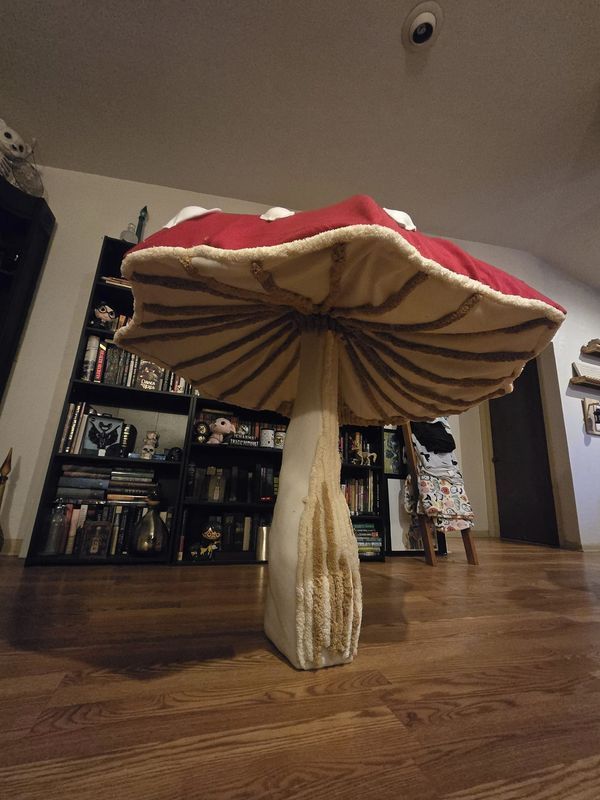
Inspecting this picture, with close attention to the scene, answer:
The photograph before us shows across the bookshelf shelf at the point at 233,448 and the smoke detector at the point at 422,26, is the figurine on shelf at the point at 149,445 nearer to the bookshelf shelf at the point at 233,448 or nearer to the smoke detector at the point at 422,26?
the bookshelf shelf at the point at 233,448

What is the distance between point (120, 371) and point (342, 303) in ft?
5.03

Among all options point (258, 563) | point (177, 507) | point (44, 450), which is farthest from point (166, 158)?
point (258, 563)

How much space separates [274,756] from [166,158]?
2.72 meters

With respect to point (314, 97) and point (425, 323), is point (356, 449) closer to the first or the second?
point (425, 323)

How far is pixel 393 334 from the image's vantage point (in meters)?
0.67

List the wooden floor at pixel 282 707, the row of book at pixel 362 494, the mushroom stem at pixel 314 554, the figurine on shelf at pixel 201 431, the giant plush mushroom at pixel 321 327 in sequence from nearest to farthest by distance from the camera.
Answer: the wooden floor at pixel 282 707, the giant plush mushroom at pixel 321 327, the mushroom stem at pixel 314 554, the figurine on shelf at pixel 201 431, the row of book at pixel 362 494

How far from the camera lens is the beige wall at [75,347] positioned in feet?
5.60

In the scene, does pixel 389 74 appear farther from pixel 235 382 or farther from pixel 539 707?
pixel 539 707

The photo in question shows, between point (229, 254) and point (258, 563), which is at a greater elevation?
point (229, 254)

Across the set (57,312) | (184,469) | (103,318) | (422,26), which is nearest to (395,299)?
(184,469)

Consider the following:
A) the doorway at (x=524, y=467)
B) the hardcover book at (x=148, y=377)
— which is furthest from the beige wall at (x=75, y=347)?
the hardcover book at (x=148, y=377)

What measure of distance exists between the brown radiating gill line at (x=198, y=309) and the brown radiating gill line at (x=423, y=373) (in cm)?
25

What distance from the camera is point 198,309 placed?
0.59 m

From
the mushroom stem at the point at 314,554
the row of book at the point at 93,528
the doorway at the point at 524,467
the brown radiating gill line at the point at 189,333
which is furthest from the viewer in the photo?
the doorway at the point at 524,467
